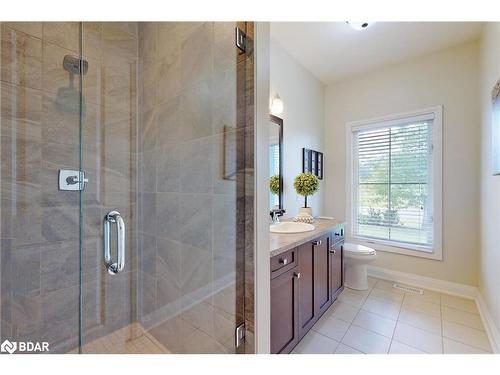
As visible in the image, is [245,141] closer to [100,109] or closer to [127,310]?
[100,109]

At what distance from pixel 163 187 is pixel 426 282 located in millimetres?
3034

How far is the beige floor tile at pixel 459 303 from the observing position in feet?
6.99

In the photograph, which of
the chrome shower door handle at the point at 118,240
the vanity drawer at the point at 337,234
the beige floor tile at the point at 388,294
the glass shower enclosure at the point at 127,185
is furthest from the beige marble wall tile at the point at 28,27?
the beige floor tile at the point at 388,294

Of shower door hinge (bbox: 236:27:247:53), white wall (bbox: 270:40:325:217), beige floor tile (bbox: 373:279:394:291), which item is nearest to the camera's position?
shower door hinge (bbox: 236:27:247:53)

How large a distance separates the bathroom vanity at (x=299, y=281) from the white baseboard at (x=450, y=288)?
43.0 inches

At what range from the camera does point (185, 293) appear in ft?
4.35

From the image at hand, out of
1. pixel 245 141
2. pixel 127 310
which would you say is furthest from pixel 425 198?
pixel 127 310

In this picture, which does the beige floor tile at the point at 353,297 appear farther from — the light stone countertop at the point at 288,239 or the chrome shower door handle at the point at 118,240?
the chrome shower door handle at the point at 118,240

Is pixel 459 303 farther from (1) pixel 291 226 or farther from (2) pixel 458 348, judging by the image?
(1) pixel 291 226

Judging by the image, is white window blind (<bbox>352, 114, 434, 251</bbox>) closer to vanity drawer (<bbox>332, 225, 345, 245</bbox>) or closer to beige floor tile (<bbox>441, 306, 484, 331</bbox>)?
beige floor tile (<bbox>441, 306, 484, 331</bbox>)

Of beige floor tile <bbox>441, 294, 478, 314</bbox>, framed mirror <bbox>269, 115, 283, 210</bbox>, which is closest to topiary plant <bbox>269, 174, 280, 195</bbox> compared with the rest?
framed mirror <bbox>269, 115, 283, 210</bbox>

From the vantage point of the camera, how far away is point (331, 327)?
185 cm

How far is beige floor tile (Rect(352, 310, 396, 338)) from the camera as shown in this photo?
1.82 meters

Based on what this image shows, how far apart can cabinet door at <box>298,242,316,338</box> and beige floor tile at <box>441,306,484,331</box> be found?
51.6 inches
